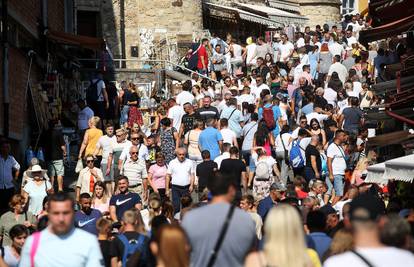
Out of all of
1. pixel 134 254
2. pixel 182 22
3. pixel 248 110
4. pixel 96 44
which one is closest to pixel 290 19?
pixel 182 22

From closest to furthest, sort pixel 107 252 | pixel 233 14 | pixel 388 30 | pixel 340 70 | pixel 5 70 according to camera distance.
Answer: pixel 107 252, pixel 388 30, pixel 5 70, pixel 340 70, pixel 233 14

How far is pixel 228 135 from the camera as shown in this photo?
2434 centimetres

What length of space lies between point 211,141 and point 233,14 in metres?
23.8

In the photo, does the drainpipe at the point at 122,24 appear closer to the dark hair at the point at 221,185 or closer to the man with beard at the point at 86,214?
the man with beard at the point at 86,214

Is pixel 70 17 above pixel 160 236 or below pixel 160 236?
above

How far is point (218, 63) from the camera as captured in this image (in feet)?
123

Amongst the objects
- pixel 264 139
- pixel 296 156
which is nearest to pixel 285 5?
pixel 264 139

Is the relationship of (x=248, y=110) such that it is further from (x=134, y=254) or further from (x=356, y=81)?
(x=134, y=254)

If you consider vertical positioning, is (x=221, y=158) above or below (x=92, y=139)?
below

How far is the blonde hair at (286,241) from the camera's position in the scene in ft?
31.3

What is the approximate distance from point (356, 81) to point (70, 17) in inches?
402

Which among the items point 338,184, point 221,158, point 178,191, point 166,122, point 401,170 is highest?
point 166,122

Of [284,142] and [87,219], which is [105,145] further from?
[87,219]

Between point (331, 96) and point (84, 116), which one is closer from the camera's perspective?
point (84, 116)
